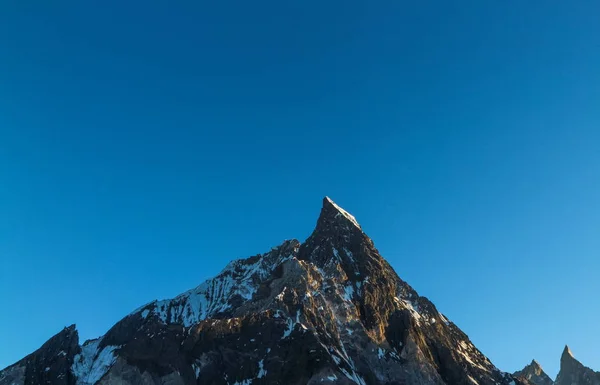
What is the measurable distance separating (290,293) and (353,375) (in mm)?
40862

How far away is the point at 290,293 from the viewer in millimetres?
195500

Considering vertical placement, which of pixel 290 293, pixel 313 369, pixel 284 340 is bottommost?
pixel 313 369

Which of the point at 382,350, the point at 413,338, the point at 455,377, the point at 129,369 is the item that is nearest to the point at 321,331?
the point at 382,350

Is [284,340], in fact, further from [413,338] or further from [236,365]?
[413,338]

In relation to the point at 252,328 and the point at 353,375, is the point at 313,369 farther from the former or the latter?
the point at 252,328

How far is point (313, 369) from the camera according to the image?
6235 inches

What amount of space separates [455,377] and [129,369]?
A: 116116mm

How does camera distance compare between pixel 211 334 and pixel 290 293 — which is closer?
pixel 211 334

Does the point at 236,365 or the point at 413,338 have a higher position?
the point at 413,338

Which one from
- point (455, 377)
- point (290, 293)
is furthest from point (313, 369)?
point (455, 377)

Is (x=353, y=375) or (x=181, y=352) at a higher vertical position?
(x=181, y=352)

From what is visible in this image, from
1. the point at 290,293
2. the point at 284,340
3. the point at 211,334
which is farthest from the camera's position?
the point at 290,293

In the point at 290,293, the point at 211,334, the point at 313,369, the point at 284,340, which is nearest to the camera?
the point at 313,369

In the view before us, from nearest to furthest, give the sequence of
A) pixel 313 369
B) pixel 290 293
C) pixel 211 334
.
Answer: pixel 313 369 → pixel 211 334 → pixel 290 293
